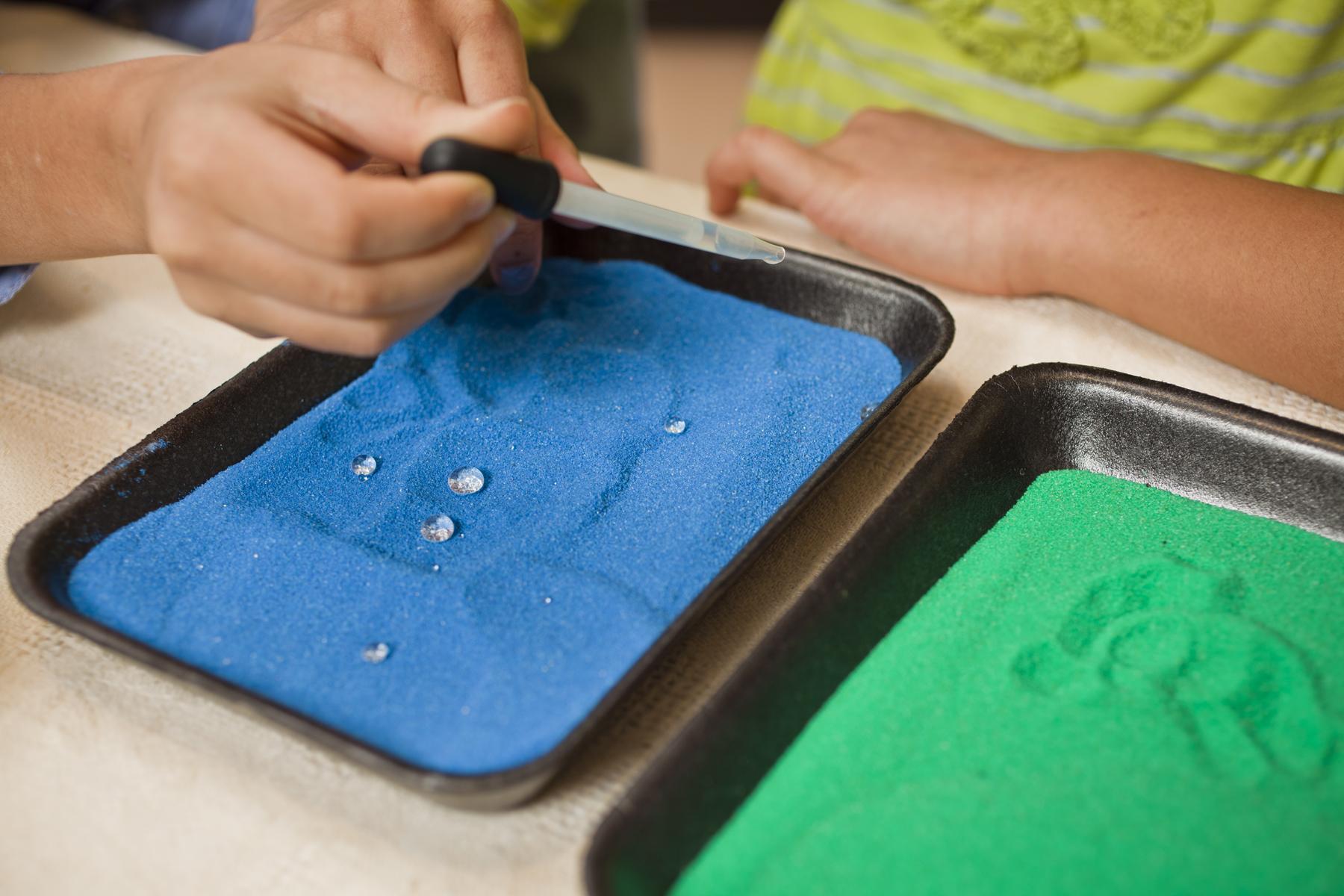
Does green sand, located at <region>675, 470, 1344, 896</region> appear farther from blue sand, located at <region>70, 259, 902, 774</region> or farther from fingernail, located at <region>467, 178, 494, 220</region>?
fingernail, located at <region>467, 178, 494, 220</region>

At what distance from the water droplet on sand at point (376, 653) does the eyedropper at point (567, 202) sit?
17cm

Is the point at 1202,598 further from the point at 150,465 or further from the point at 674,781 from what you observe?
the point at 150,465

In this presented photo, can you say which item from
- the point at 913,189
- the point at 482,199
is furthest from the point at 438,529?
the point at 913,189

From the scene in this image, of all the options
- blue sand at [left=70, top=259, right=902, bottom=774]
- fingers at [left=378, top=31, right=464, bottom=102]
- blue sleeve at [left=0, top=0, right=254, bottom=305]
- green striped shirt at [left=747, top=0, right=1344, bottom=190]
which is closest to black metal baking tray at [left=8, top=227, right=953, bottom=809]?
blue sand at [left=70, top=259, right=902, bottom=774]

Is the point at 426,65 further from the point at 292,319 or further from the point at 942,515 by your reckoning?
the point at 942,515

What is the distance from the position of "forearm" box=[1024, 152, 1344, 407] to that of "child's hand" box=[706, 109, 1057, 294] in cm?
2

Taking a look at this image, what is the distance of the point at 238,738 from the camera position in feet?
1.26

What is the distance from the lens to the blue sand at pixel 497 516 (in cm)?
37

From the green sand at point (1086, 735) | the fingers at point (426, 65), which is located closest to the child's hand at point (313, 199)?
the fingers at point (426, 65)

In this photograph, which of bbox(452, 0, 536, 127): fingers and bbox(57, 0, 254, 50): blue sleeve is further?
bbox(57, 0, 254, 50): blue sleeve

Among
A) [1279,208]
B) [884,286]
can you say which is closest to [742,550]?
[884,286]

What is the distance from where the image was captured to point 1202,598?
400 millimetres

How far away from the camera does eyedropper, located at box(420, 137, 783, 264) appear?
1.17 feet

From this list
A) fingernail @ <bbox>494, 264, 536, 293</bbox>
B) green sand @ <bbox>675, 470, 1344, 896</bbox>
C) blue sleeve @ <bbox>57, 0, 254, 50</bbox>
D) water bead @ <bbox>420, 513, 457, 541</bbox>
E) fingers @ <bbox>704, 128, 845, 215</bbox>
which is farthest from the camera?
blue sleeve @ <bbox>57, 0, 254, 50</bbox>
